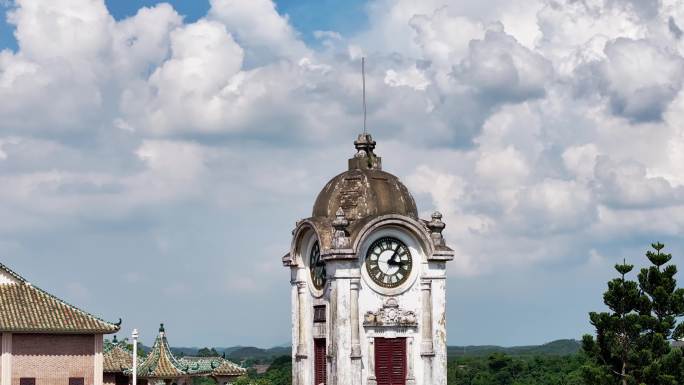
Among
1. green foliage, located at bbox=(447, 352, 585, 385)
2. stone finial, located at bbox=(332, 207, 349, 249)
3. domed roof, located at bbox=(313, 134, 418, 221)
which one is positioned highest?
domed roof, located at bbox=(313, 134, 418, 221)

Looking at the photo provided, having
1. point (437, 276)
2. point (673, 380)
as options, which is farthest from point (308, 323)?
point (673, 380)

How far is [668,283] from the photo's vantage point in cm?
4994

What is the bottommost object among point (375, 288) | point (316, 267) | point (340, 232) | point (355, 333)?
point (355, 333)

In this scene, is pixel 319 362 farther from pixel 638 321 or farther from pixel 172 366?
pixel 172 366

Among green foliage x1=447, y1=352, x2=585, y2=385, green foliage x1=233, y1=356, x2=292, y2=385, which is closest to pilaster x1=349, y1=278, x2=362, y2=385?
green foliage x1=233, y1=356, x2=292, y2=385

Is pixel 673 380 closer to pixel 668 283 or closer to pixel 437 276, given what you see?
pixel 668 283

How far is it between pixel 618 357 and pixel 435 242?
71.6 ft

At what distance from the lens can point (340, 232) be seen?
31.1 meters

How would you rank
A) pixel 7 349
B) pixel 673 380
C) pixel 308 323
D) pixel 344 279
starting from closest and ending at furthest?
1. pixel 344 279
2. pixel 308 323
3. pixel 673 380
4. pixel 7 349

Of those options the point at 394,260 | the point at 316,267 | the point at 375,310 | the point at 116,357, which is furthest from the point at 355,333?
the point at 116,357

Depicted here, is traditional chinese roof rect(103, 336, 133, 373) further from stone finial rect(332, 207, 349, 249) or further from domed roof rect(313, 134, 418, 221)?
stone finial rect(332, 207, 349, 249)

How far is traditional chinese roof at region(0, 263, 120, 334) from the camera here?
5838 centimetres

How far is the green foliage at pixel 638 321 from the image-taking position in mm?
49625

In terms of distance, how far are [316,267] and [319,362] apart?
2.63 meters
